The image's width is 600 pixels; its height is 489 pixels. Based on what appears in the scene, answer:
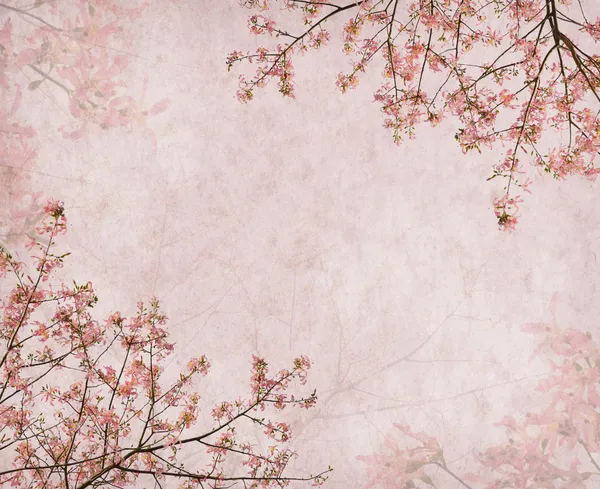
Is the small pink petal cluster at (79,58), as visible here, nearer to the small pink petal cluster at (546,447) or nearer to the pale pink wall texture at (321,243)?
the pale pink wall texture at (321,243)

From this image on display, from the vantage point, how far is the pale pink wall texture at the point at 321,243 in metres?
3.41

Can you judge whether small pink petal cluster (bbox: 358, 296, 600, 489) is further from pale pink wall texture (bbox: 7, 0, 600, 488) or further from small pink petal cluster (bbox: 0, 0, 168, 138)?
small pink petal cluster (bbox: 0, 0, 168, 138)

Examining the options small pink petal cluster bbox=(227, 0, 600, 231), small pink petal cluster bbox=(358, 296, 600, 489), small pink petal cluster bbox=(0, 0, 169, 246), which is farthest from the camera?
small pink petal cluster bbox=(358, 296, 600, 489)

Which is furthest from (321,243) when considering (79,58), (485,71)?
(79,58)

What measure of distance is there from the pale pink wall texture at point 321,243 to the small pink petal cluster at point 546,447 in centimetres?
10

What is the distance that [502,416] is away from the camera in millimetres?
3516

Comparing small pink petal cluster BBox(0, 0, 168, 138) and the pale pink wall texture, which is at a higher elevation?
small pink petal cluster BBox(0, 0, 168, 138)

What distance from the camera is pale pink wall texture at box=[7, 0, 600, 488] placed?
3.41 metres

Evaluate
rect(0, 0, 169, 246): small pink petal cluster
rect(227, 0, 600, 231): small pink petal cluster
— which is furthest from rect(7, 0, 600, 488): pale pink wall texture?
rect(227, 0, 600, 231): small pink petal cluster

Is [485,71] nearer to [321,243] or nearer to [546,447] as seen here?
[321,243]

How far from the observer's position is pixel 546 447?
3.55 metres

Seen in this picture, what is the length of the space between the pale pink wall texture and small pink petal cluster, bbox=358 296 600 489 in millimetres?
101

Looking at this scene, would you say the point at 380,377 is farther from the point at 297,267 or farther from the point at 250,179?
the point at 250,179

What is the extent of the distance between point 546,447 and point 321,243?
6.74 feet
